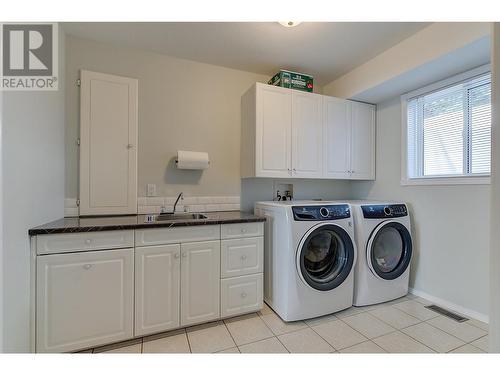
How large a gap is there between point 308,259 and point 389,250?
3.31 feet

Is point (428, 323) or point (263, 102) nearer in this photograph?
point (428, 323)

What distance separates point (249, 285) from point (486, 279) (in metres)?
1.96

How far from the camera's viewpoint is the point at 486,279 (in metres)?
→ 1.84

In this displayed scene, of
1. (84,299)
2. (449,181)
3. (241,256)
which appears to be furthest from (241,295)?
(449,181)

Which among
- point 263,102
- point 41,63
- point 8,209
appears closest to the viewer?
point 8,209

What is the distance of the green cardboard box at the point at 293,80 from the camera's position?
2334 mm

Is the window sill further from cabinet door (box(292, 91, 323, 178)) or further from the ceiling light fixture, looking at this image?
the ceiling light fixture

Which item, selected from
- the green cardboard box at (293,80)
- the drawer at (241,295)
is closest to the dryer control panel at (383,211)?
the drawer at (241,295)

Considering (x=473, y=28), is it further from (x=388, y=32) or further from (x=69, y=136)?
(x=69, y=136)

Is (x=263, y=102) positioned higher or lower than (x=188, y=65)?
lower

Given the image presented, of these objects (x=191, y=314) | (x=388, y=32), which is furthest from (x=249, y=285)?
(x=388, y=32)

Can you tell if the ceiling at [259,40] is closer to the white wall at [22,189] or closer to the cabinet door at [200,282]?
the white wall at [22,189]

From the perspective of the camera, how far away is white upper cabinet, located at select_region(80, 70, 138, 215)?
195 centimetres

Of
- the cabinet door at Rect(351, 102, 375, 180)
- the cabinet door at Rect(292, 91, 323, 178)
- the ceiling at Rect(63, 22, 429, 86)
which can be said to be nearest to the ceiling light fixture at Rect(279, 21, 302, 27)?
the ceiling at Rect(63, 22, 429, 86)
